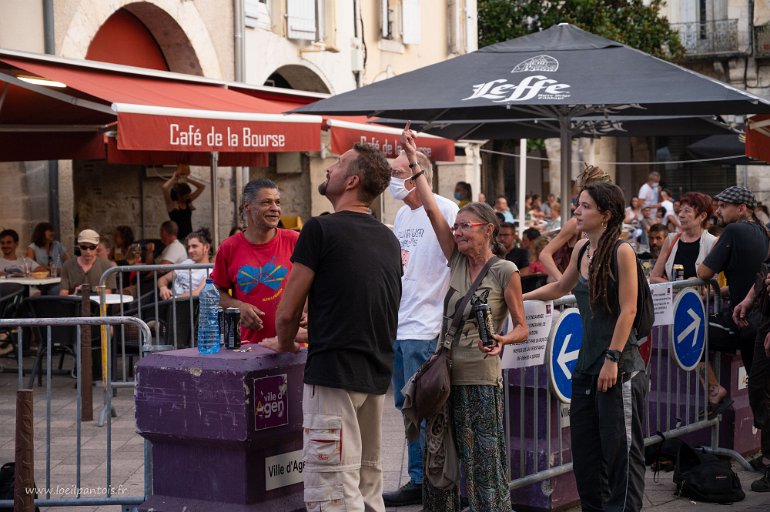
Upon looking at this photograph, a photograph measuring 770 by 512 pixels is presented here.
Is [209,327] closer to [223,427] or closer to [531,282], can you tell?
[223,427]

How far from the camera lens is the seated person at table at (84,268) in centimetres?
1126

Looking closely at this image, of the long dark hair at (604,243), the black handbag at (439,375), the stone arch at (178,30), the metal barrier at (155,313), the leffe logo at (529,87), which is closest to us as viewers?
the black handbag at (439,375)

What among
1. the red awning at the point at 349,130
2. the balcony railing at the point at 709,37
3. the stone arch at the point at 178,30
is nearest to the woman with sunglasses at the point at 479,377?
the red awning at the point at 349,130

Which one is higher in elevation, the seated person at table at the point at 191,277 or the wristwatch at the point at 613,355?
the seated person at table at the point at 191,277

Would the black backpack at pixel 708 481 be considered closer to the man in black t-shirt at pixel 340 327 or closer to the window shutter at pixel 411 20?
the man in black t-shirt at pixel 340 327

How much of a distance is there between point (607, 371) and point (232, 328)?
181cm

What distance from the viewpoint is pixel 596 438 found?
19.5ft

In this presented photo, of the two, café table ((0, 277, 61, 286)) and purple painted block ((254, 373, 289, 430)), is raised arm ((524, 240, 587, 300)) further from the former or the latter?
café table ((0, 277, 61, 286))

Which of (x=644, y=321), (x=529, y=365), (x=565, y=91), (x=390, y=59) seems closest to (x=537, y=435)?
(x=529, y=365)

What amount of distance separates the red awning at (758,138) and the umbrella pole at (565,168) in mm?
1451

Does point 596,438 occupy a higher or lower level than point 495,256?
lower

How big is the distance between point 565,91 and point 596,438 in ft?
9.34

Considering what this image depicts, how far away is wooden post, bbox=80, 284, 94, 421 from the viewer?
8766mm

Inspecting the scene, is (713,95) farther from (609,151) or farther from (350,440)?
(609,151)
